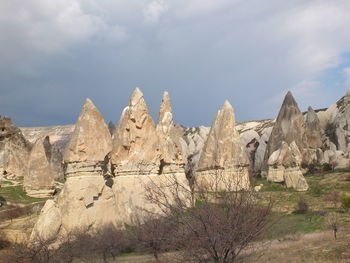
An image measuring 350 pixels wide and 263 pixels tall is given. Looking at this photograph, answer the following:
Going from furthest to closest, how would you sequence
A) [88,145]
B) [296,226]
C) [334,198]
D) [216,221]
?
[334,198] → [88,145] → [296,226] → [216,221]

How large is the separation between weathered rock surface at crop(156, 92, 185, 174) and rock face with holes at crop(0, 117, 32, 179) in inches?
502

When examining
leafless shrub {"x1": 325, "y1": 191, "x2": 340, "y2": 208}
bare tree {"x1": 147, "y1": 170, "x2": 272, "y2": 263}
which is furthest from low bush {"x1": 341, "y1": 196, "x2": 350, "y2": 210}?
bare tree {"x1": 147, "y1": 170, "x2": 272, "y2": 263}

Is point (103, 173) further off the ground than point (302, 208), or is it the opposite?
point (103, 173)

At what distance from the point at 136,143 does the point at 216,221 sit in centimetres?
1262

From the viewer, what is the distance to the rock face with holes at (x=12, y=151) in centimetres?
3538

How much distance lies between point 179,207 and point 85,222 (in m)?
9.65

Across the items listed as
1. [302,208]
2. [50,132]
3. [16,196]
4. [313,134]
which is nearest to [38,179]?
[16,196]

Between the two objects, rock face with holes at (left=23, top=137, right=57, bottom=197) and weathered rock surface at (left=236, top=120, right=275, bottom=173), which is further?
weathered rock surface at (left=236, top=120, right=275, bottom=173)

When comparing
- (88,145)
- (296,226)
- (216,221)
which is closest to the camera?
(216,221)

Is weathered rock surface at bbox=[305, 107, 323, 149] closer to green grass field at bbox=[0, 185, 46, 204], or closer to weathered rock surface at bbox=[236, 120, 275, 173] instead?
weathered rock surface at bbox=[236, 120, 275, 173]

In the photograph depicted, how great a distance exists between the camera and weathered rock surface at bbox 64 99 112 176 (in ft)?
57.9

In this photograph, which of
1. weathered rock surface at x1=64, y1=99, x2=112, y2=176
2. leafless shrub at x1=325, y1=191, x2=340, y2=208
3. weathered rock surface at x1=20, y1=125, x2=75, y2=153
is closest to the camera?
weathered rock surface at x1=64, y1=99, x2=112, y2=176

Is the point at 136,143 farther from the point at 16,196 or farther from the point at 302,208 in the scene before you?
the point at 16,196

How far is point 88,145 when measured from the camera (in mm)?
17938
